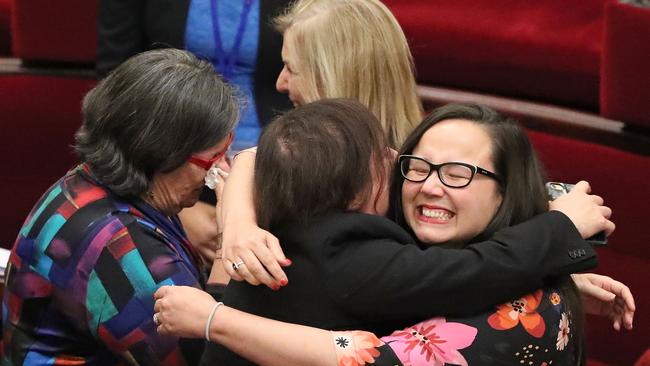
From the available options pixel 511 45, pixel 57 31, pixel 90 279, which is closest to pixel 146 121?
pixel 90 279

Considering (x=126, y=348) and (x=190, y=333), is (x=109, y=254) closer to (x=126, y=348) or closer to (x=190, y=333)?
(x=126, y=348)

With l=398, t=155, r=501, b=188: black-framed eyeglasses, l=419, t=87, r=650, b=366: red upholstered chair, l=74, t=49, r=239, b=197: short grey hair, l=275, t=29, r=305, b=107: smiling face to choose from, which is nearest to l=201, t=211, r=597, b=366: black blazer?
l=398, t=155, r=501, b=188: black-framed eyeglasses

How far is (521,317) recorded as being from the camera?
1543 mm

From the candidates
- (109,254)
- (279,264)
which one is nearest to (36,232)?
(109,254)

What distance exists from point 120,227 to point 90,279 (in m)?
0.10

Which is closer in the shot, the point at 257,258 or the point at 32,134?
the point at 257,258

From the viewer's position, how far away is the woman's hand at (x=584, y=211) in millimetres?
1706

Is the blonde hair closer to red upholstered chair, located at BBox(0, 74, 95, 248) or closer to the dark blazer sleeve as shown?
the dark blazer sleeve

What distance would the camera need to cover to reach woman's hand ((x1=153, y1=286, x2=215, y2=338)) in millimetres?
1560

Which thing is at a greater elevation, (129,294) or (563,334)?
(563,334)

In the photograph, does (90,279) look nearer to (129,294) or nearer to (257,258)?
(129,294)

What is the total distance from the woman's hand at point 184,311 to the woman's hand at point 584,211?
0.60 meters

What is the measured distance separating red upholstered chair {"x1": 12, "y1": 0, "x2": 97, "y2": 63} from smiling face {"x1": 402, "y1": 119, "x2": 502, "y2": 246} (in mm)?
2194

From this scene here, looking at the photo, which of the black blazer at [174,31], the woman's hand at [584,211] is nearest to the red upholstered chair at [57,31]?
the black blazer at [174,31]
